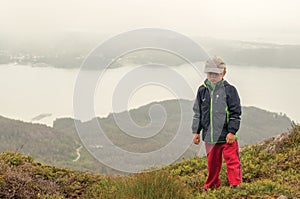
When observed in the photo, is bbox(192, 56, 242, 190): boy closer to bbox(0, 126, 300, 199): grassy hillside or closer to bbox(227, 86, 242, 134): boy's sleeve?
bbox(227, 86, 242, 134): boy's sleeve

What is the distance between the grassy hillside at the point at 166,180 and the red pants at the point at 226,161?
0.62 feet

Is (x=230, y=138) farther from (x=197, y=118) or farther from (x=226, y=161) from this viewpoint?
(x=197, y=118)

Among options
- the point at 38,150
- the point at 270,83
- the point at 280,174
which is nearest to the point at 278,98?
the point at 270,83

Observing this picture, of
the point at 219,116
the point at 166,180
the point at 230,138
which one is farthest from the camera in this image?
the point at 219,116

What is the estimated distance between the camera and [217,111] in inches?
224

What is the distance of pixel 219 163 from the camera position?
6.06 meters

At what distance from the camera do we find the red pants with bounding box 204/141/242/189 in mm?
5727

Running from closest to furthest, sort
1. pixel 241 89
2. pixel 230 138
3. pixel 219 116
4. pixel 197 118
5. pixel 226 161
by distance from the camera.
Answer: pixel 230 138, pixel 219 116, pixel 226 161, pixel 197 118, pixel 241 89

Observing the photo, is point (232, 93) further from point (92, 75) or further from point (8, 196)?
point (8, 196)

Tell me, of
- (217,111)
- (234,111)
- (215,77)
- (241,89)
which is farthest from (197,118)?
(241,89)

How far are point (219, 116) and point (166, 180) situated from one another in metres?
1.66

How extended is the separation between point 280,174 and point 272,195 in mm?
1761

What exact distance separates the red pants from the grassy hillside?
189 millimetres

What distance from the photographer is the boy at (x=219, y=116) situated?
560 cm
